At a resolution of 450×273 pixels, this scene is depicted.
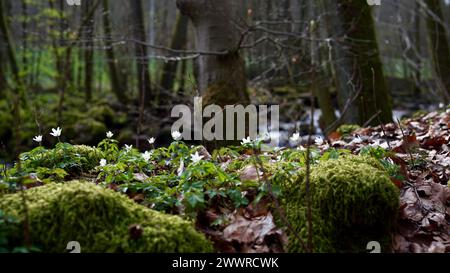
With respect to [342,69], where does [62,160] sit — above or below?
below

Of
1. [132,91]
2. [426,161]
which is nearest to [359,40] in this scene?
[426,161]

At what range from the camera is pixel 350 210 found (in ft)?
7.80

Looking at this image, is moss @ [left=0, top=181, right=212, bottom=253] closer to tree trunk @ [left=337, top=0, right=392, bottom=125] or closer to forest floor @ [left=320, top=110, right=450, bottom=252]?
forest floor @ [left=320, top=110, right=450, bottom=252]

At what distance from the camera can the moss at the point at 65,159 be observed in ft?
10.2

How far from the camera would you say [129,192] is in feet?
9.05

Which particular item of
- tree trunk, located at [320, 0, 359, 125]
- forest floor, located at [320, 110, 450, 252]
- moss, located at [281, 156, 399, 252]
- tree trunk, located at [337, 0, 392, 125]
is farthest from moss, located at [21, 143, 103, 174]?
tree trunk, located at [320, 0, 359, 125]

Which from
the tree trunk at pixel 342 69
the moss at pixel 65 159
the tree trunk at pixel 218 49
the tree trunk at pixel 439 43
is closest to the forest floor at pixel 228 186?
the moss at pixel 65 159

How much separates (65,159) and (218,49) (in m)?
3.00

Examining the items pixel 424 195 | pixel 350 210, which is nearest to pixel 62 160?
pixel 350 210

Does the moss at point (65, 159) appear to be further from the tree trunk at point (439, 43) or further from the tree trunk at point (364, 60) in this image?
the tree trunk at point (439, 43)

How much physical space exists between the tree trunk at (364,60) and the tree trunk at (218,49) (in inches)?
78.9

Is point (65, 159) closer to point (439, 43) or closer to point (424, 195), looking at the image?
point (424, 195)

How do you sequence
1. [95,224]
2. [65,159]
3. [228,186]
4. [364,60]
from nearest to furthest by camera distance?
[95,224] → [228,186] → [65,159] → [364,60]

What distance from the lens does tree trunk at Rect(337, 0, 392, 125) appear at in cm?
657
